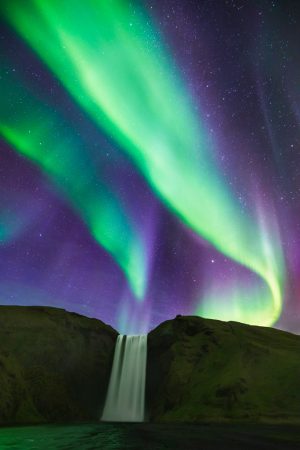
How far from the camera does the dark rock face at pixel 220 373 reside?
204 ft

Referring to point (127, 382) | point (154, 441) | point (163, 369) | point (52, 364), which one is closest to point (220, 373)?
point (163, 369)

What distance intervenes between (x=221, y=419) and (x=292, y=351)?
88.9 ft

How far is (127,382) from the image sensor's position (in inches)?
3228

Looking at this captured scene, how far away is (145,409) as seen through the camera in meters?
77.9

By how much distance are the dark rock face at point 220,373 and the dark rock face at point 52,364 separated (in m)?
11.9

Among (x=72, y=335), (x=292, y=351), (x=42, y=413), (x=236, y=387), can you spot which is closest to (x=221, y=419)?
(x=236, y=387)

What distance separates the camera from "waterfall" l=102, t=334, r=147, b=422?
250 feet

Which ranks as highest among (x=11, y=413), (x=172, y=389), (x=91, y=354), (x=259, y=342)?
(x=259, y=342)

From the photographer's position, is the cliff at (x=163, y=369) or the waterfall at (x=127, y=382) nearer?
the cliff at (x=163, y=369)

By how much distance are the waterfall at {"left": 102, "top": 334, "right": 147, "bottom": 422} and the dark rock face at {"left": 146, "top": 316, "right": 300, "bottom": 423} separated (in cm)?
231

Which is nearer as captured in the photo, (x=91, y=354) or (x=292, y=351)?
(x=292, y=351)

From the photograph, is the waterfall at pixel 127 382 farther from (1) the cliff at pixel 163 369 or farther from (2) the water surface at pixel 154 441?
(2) the water surface at pixel 154 441

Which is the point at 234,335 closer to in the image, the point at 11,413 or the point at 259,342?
the point at 259,342

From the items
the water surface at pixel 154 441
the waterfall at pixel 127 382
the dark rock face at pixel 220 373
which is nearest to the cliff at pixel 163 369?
the dark rock face at pixel 220 373
